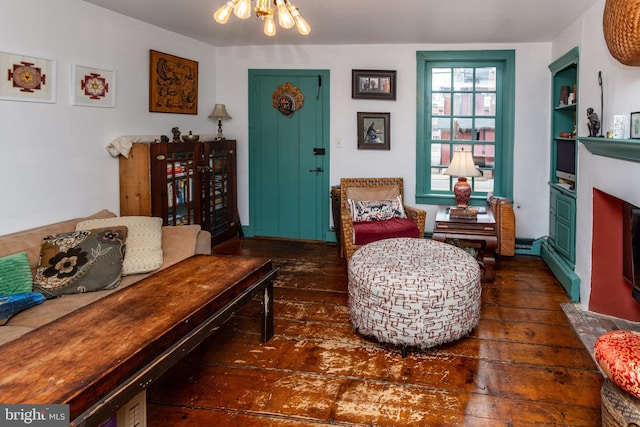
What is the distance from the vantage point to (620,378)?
1859 millimetres

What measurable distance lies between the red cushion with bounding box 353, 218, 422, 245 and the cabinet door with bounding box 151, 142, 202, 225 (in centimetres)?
166

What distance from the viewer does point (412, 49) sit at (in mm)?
5434

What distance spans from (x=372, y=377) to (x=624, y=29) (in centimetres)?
226

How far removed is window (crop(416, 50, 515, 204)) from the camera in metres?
5.36

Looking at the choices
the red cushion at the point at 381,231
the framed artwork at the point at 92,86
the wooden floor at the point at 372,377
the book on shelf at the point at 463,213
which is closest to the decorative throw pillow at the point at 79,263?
the wooden floor at the point at 372,377

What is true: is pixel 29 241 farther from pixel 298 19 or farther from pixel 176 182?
pixel 298 19

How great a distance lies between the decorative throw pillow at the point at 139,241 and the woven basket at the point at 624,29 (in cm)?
303

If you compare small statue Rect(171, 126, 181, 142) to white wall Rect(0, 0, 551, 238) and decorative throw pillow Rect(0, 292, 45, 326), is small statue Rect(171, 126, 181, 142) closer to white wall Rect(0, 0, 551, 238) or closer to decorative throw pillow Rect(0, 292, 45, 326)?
white wall Rect(0, 0, 551, 238)

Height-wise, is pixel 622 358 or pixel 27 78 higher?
pixel 27 78

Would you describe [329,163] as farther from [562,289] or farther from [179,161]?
[562,289]

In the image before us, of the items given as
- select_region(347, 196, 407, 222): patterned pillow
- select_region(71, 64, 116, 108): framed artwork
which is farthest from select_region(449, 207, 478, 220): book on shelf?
select_region(71, 64, 116, 108): framed artwork

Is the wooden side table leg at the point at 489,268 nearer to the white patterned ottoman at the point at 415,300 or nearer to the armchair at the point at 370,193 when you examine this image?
the armchair at the point at 370,193

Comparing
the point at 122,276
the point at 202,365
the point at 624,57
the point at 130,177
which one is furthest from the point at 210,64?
the point at 624,57

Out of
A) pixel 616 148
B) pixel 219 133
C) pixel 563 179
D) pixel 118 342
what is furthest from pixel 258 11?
pixel 563 179
